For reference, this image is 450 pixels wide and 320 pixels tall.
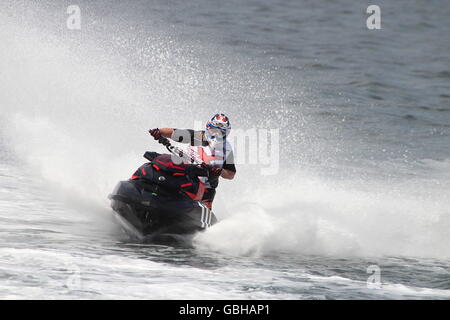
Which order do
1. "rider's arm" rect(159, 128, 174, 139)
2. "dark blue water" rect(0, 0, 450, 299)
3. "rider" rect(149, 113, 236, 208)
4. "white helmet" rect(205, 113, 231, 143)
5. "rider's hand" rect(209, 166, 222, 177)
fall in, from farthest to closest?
"rider's arm" rect(159, 128, 174, 139)
"white helmet" rect(205, 113, 231, 143)
"rider" rect(149, 113, 236, 208)
"rider's hand" rect(209, 166, 222, 177)
"dark blue water" rect(0, 0, 450, 299)

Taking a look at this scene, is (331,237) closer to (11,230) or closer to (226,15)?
(11,230)

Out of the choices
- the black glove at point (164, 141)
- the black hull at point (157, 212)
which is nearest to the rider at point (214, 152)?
the black glove at point (164, 141)

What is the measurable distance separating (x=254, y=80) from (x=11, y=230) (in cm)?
1380

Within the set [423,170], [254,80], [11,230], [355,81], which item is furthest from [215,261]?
[355,81]

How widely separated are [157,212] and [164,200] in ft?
0.60

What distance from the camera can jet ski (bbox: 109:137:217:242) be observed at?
879cm

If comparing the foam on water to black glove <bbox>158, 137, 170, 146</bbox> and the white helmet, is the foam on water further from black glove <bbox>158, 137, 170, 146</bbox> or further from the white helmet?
black glove <bbox>158, 137, 170, 146</bbox>

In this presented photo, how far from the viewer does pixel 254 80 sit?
71.0 ft

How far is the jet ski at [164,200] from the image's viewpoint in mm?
8789

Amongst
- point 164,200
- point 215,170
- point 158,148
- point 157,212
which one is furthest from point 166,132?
point 158,148

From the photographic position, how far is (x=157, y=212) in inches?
344

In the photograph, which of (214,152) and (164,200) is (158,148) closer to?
(214,152)

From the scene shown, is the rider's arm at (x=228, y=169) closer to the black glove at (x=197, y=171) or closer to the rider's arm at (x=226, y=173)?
the rider's arm at (x=226, y=173)

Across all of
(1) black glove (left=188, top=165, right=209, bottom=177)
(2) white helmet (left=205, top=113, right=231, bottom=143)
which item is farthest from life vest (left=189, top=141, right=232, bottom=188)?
(1) black glove (left=188, top=165, right=209, bottom=177)
